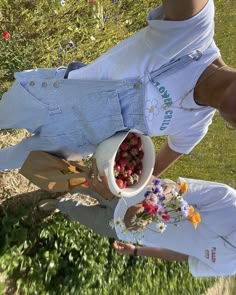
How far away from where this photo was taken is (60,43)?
3283 millimetres

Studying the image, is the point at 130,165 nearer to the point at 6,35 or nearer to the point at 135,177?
the point at 135,177

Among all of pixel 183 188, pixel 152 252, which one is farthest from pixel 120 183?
pixel 152 252

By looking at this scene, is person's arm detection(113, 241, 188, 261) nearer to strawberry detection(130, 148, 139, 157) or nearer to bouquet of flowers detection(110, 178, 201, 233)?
bouquet of flowers detection(110, 178, 201, 233)

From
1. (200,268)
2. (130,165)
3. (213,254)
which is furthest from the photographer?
(200,268)

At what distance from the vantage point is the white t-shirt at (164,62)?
139 cm

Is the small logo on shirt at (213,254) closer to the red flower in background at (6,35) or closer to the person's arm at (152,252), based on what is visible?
the person's arm at (152,252)

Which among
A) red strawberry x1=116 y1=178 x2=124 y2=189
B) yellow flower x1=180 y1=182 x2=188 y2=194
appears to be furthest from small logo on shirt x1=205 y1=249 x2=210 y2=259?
red strawberry x1=116 y1=178 x2=124 y2=189

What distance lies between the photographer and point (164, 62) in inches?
56.9

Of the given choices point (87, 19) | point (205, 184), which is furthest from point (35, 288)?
point (87, 19)

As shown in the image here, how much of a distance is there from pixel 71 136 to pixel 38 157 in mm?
225

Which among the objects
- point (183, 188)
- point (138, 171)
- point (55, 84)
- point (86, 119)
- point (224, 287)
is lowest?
point (224, 287)

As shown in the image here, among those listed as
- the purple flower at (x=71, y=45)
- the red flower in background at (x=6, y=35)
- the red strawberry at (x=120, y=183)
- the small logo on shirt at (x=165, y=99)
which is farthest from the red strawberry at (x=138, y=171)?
the purple flower at (x=71, y=45)

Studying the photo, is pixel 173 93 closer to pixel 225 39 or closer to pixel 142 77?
pixel 142 77

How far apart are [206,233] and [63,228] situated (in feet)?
3.33
